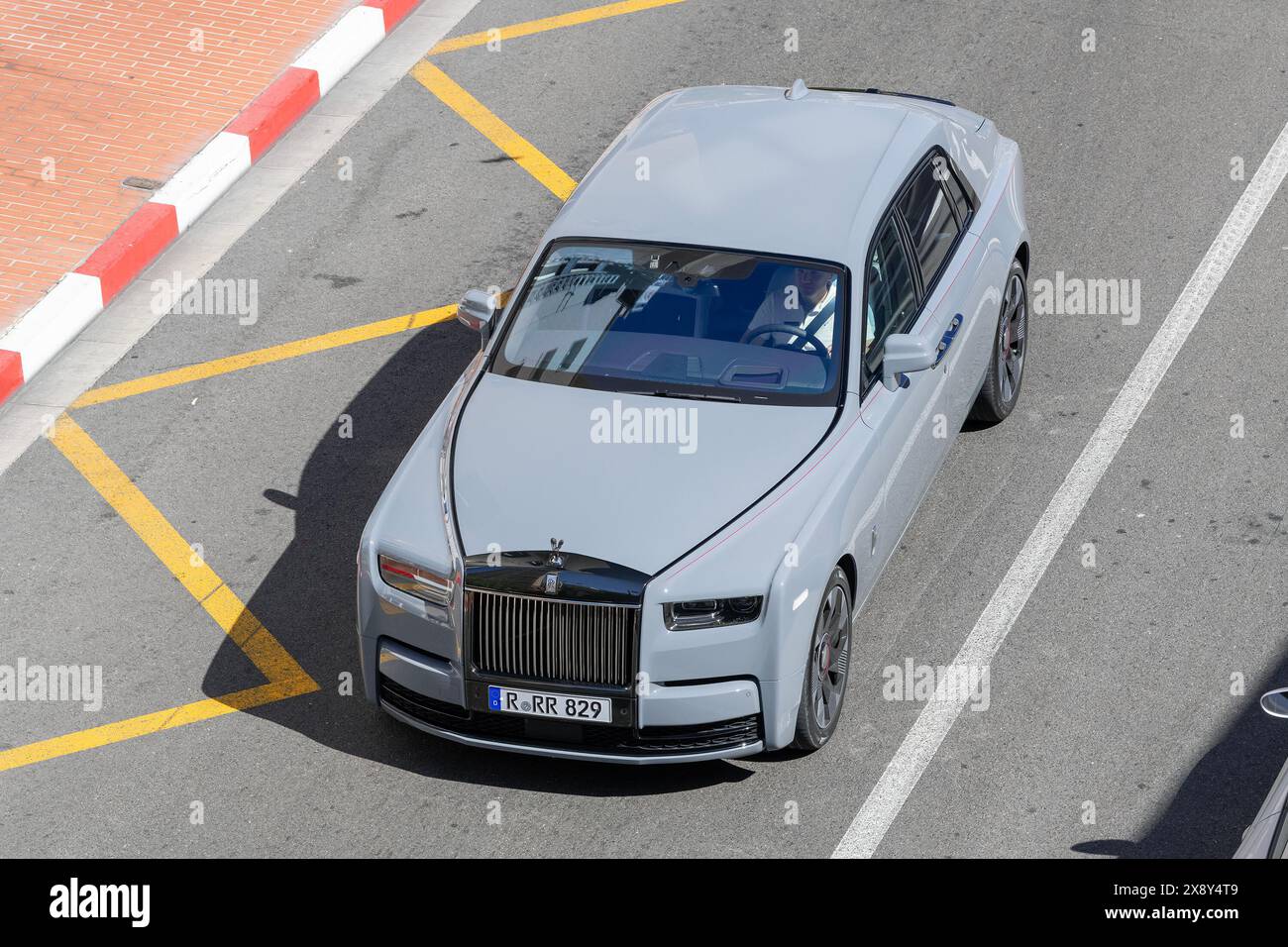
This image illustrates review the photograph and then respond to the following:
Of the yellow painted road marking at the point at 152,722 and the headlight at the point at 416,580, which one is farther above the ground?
the headlight at the point at 416,580

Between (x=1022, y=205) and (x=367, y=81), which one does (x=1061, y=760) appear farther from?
(x=367, y=81)

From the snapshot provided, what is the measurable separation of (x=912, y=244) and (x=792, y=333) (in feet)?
3.16

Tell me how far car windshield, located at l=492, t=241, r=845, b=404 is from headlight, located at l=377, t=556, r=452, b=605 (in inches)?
45.0

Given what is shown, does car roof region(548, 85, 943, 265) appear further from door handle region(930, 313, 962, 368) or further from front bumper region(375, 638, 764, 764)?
front bumper region(375, 638, 764, 764)

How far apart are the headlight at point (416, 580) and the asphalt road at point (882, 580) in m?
0.79

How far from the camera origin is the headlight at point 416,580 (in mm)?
6918

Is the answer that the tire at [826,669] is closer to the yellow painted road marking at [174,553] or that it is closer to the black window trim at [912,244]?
the black window trim at [912,244]

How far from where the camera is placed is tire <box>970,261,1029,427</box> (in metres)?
9.09

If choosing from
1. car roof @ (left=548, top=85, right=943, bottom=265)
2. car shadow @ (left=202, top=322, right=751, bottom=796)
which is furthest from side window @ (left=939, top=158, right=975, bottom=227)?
car shadow @ (left=202, top=322, right=751, bottom=796)

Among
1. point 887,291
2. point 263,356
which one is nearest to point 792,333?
point 887,291

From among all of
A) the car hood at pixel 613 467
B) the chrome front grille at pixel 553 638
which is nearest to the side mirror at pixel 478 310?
the car hood at pixel 613 467

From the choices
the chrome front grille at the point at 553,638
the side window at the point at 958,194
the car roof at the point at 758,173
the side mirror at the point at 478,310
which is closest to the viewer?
the chrome front grille at the point at 553,638

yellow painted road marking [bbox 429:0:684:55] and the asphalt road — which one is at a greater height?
yellow painted road marking [bbox 429:0:684:55]
